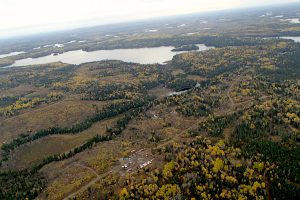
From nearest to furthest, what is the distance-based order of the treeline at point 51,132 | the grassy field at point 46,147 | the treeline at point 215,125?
1. the treeline at point 215,125
2. the grassy field at point 46,147
3. the treeline at point 51,132

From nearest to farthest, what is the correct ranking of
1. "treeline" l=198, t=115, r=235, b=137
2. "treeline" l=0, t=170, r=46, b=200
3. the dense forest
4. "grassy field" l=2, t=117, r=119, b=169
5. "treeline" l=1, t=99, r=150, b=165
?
1. the dense forest
2. "treeline" l=0, t=170, r=46, b=200
3. "treeline" l=198, t=115, r=235, b=137
4. "grassy field" l=2, t=117, r=119, b=169
5. "treeline" l=1, t=99, r=150, b=165

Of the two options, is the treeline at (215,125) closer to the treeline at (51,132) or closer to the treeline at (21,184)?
A: the treeline at (51,132)

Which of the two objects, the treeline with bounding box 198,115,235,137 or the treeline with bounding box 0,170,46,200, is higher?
the treeline with bounding box 198,115,235,137

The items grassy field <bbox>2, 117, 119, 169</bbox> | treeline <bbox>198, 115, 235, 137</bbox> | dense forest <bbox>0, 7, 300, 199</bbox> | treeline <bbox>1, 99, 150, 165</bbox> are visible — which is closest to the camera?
dense forest <bbox>0, 7, 300, 199</bbox>

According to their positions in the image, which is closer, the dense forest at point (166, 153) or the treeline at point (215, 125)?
the dense forest at point (166, 153)

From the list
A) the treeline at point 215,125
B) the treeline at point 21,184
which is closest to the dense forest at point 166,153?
the treeline at point 21,184

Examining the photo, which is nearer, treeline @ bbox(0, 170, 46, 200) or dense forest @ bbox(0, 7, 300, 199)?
dense forest @ bbox(0, 7, 300, 199)

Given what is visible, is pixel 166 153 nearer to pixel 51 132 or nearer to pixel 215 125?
pixel 215 125

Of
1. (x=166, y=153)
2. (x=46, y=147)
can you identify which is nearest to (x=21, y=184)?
(x=46, y=147)

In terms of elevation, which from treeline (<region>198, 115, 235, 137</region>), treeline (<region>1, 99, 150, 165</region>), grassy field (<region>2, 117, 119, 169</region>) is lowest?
grassy field (<region>2, 117, 119, 169</region>)

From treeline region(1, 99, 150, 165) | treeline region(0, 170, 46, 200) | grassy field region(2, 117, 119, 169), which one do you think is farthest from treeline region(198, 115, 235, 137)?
treeline region(0, 170, 46, 200)

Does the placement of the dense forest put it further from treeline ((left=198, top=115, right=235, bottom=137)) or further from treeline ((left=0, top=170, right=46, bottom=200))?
treeline ((left=198, top=115, right=235, bottom=137))
